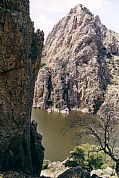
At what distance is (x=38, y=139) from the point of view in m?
48.7

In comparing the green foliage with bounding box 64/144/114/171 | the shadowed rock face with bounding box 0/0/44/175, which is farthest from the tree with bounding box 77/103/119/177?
the green foliage with bounding box 64/144/114/171

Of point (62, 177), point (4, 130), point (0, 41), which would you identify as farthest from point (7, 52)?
point (62, 177)

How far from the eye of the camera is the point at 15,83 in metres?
38.3

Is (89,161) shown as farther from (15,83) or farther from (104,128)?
(15,83)

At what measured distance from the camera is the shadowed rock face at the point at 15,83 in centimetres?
3616

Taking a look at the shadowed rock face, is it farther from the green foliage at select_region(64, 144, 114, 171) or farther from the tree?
the green foliage at select_region(64, 144, 114, 171)

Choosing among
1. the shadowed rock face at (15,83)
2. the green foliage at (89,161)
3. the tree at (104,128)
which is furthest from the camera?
the green foliage at (89,161)

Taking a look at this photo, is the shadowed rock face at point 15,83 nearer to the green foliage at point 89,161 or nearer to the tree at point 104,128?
the tree at point 104,128

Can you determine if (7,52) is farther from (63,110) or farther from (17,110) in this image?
(63,110)

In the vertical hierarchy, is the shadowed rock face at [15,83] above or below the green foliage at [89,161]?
above

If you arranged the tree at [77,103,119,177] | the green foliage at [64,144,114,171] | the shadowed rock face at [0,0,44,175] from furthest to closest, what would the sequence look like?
the green foliage at [64,144,114,171], the tree at [77,103,119,177], the shadowed rock face at [0,0,44,175]

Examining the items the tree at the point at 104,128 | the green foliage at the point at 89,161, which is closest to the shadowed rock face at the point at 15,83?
the tree at the point at 104,128

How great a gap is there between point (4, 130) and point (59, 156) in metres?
48.4

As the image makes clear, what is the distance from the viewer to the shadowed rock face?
36.2 metres
